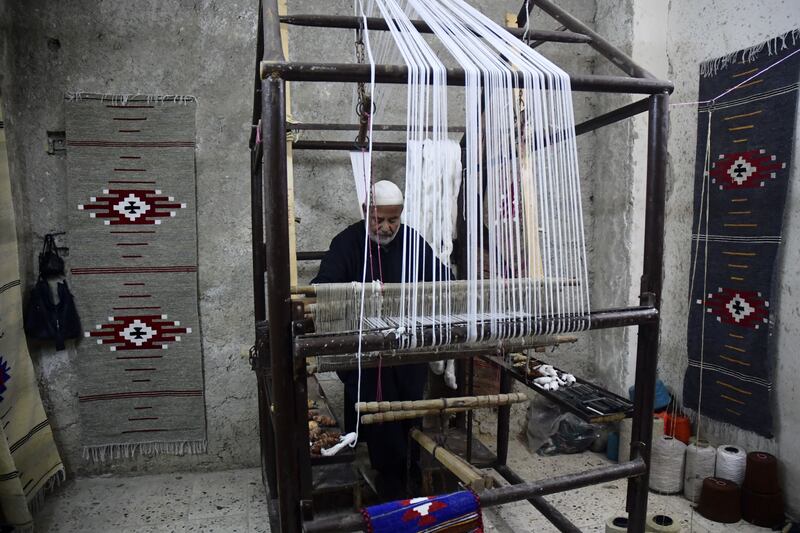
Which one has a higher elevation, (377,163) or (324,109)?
(324,109)

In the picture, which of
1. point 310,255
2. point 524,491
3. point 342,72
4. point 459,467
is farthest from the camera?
point 310,255

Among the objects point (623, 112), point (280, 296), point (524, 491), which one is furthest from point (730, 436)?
point (280, 296)

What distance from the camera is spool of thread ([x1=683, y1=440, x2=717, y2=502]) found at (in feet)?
8.96

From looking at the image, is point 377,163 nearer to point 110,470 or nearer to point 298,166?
point 298,166

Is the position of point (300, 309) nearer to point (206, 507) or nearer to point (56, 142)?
point (206, 507)

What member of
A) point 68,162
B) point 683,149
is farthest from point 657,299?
point 68,162

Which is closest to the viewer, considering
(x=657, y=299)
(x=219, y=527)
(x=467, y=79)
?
(x=467, y=79)

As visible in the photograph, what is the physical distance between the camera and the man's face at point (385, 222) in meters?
2.69

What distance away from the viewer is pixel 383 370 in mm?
2648

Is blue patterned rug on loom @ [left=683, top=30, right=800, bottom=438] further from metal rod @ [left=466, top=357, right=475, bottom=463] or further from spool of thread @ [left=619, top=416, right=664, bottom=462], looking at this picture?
metal rod @ [left=466, top=357, right=475, bottom=463]

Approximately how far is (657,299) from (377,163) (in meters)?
1.91

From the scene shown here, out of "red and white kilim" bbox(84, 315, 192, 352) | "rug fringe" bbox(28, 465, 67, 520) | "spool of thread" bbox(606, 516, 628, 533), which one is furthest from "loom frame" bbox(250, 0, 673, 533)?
"rug fringe" bbox(28, 465, 67, 520)

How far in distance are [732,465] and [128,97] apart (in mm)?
3577

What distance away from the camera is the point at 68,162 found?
9.06 ft
